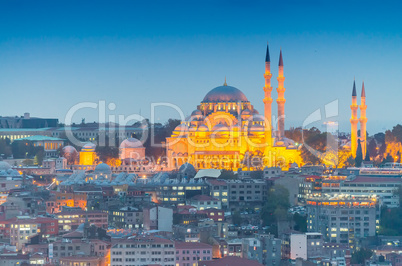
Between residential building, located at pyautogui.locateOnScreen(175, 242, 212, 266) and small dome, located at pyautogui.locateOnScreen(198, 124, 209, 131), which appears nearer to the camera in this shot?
residential building, located at pyautogui.locateOnScreen(175, 242, 212, 266)

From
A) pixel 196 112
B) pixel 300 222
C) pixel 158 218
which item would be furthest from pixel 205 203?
pixel 196 112

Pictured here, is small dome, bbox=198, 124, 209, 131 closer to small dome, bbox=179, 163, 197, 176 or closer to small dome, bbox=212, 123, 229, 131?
small dome, bbox=212, 123, 229, 131

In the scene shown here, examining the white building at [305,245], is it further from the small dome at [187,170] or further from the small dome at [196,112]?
the small dome at [196,112]

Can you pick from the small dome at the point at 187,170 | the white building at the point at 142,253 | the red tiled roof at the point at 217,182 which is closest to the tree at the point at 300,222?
the red tiled roof at the point at 217,182

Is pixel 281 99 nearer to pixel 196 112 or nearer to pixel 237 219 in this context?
pixel 196 112

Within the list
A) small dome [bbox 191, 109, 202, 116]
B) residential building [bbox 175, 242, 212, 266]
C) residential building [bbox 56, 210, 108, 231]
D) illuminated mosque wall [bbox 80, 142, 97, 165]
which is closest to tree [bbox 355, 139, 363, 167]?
small dome [bbox 191, 109, 202, 116]

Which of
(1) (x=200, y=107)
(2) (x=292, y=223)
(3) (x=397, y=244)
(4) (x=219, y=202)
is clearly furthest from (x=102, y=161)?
(3) (x=397, y=244)
